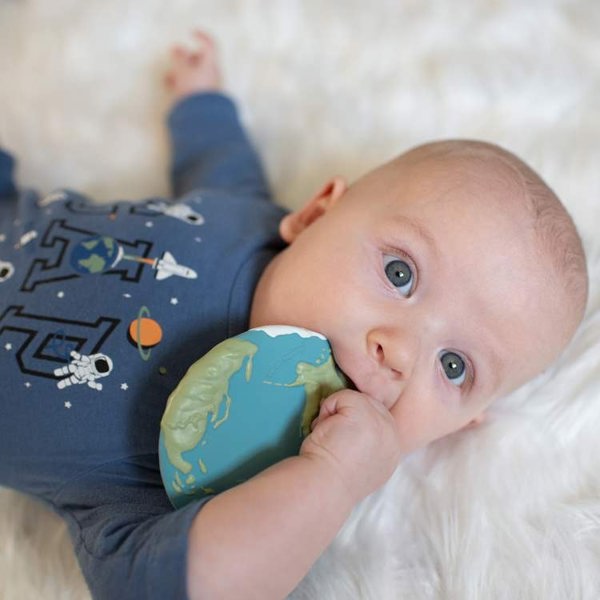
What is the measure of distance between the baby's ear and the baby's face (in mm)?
115

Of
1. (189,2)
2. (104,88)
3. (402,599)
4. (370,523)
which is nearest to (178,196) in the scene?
(104,88)

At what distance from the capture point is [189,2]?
1552mm

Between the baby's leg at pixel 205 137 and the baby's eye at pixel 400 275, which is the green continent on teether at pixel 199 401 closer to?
the baby's eye at pixel 400 275

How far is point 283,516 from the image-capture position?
0.76m

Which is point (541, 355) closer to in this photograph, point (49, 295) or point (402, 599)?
point (402, 599)

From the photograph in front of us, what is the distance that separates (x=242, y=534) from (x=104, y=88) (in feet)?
3.41

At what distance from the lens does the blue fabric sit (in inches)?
37.0

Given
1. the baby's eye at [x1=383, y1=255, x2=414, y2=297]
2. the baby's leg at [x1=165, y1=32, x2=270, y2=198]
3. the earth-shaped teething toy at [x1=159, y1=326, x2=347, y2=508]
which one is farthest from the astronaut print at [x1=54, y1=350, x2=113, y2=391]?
the baby's leg at [x1=165, y1=32, x2=270, y2=198]

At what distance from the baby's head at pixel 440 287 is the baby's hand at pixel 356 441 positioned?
5 centimetres

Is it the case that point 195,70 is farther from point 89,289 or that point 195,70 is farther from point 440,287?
point 440,287

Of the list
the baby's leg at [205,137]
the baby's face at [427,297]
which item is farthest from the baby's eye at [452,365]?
the baby's leg at [205,137]

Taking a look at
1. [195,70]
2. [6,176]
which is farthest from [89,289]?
[195,70]

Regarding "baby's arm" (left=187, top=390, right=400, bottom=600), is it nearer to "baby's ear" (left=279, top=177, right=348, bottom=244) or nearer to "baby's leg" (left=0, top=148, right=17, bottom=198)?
"baby's ear" (left=279, top=177, right=348, bottom=244)

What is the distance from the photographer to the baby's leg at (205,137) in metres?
1.39
